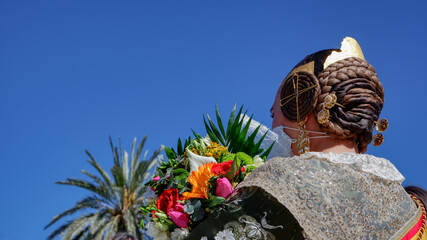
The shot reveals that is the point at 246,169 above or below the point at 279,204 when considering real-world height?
above

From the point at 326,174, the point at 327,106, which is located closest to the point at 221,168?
the point at 326,174

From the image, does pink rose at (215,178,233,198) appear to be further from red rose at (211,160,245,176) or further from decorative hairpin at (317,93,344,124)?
decorative hairpin at (317,93,344,124)

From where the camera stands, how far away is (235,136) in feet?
9.48

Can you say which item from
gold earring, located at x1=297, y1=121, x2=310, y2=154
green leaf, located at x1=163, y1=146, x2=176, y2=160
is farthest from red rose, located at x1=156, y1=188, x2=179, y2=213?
gold earring, located at x1=297, y1=121, x2=310, y2=154

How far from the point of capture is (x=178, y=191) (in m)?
2.50

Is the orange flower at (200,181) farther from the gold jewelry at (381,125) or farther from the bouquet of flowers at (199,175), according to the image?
the gold jewelry at (381,125)

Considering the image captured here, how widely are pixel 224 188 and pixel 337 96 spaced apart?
1.06m

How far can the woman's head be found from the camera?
2.78 m

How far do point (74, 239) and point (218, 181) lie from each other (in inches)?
554

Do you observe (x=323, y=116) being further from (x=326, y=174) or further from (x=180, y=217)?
(x=180, y=217)

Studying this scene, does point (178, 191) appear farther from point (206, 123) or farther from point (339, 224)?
point (339, 224)

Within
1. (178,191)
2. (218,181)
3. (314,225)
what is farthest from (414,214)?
(178,191)

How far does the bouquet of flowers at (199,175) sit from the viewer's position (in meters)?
2.29

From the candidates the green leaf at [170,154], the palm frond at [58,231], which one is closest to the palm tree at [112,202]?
the palm frond at [58,231]
